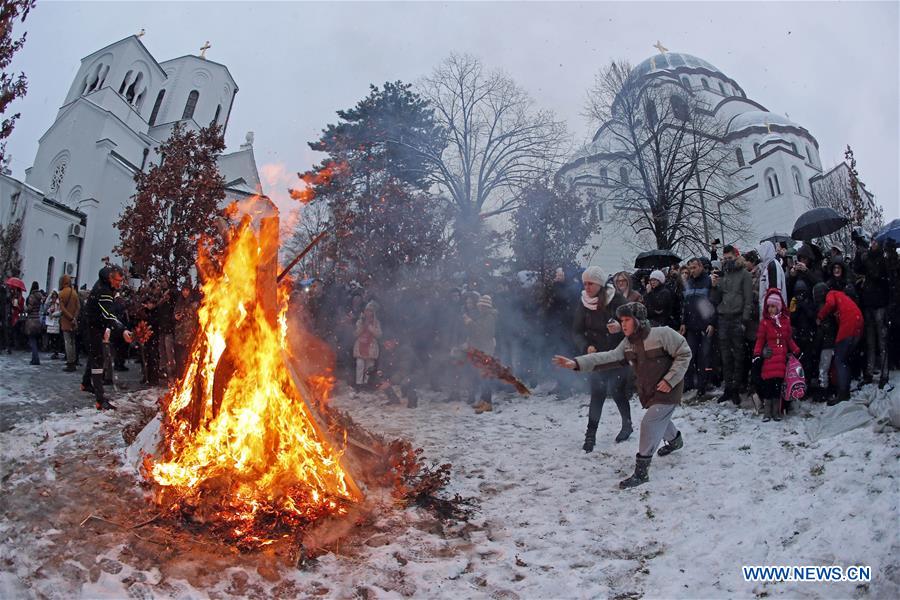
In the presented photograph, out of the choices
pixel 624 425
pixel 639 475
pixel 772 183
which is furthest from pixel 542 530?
pixel 772 183

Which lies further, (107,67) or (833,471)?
(107,67)

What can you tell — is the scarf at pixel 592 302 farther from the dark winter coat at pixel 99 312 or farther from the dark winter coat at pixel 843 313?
the dark winter coat at pixel 99 312

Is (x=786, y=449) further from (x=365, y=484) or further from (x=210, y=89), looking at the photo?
(x=210, y=89)

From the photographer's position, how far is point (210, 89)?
42875 mm

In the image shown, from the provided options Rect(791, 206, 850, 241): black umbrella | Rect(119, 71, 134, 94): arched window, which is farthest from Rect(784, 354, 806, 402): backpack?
Rect(119, 71, 134, 94): arched window

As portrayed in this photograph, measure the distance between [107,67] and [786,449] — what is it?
161ft

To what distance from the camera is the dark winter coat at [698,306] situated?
7.84m

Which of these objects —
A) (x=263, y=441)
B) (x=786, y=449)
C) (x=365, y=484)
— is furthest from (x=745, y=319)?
(x=263, y=441)

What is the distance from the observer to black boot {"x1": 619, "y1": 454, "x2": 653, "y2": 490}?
17.8 ft

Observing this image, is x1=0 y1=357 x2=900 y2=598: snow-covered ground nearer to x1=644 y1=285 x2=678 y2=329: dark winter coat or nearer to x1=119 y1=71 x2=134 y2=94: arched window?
x1=644 y1=285 x2=678 y2=329: dark winter coat

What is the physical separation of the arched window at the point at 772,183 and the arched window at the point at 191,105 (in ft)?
153

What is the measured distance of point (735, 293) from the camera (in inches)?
291

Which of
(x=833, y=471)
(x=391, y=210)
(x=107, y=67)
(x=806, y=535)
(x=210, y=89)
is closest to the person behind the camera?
(x=806, y=535)

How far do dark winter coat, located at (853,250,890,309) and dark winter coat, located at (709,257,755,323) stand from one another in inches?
54.0
